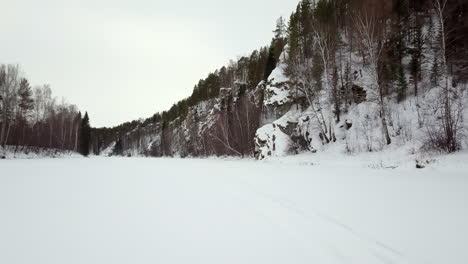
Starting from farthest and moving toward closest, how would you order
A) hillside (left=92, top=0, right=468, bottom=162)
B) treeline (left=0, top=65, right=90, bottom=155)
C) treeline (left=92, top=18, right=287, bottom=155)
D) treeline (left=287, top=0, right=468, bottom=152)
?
treeline (left=92, top=18, right=287, bottom=155)
treeline (left=0, top=65, right=90, bottom=155)
treeline (left=287, top=0, right=468, bottom=152)
hillside (left=92, top=0, right=468, bottom=162)

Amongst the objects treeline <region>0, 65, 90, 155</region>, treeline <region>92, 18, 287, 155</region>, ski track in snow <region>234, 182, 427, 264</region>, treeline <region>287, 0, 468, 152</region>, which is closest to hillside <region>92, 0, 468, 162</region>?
treeline <region>287, 0, 468, 152</region>

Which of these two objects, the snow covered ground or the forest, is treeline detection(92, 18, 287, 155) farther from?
the snow covered ground

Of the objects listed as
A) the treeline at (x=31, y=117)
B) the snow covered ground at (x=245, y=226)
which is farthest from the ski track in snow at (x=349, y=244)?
the treeline at (x=31, y=117)

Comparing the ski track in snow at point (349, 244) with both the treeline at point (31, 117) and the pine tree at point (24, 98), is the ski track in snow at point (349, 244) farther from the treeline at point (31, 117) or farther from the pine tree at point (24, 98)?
the pine tree at point (24, 98)

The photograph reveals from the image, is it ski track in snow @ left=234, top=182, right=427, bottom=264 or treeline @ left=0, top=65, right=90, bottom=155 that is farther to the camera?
treeline @ left=0, top=65, right=90, bottom=155

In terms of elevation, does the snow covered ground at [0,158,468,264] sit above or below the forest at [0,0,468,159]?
below

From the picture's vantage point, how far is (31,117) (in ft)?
124

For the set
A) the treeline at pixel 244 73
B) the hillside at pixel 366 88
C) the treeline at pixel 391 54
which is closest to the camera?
the hillside at pixel 366 88

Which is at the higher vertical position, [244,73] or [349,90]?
[244,73]

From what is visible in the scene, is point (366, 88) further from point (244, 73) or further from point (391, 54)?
point (244, 73)

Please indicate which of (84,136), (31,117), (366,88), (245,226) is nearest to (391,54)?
(366,88)

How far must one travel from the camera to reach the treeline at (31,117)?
29.3 metres

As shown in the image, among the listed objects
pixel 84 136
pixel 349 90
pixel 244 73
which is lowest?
pixel 84 136

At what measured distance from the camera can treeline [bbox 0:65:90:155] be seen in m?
29.3
